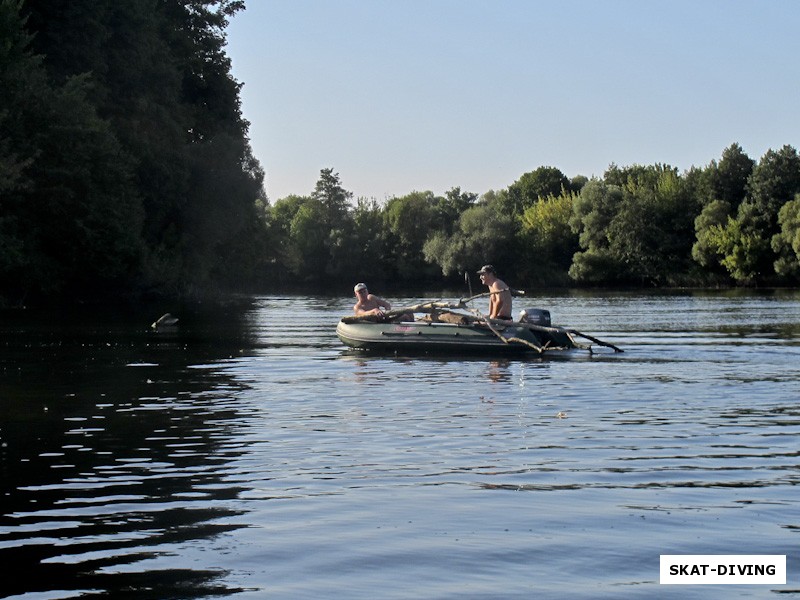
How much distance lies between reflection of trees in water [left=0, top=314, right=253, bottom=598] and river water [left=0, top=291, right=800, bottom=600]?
0.03 metres

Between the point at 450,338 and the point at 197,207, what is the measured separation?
103ft

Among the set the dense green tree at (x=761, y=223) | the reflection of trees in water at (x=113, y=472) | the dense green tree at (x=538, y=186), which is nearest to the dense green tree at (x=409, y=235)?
the dense green tree at (x=538, y=186)

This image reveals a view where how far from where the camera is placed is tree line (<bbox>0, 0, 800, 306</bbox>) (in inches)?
1612

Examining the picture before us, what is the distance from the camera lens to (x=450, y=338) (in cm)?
2297

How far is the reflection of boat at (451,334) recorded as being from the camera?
22328mm

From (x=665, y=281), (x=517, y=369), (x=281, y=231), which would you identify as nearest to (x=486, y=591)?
(x=517, y=369)

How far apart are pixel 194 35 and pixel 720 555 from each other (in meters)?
55.2

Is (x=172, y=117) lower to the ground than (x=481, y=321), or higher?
higher

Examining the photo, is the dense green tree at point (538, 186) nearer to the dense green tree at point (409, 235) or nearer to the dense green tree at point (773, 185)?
the dense green tree at point (409, 235)

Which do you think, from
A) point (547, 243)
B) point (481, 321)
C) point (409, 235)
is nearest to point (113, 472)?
point (481, 321)

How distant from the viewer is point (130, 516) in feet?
27.3

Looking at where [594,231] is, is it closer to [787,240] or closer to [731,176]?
[731,176]

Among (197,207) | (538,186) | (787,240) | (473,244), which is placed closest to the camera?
(197,207)

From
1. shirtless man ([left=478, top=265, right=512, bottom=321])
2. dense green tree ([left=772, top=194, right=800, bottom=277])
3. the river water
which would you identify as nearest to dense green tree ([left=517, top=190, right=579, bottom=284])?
dense green tree ([left=772, top=194, right=800, bottom=277])
